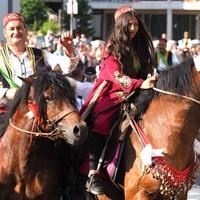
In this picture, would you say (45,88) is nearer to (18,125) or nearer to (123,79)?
(18,125)

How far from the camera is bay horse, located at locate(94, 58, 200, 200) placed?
5.66 metres

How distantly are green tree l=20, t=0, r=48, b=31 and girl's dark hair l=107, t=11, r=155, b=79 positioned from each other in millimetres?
34643

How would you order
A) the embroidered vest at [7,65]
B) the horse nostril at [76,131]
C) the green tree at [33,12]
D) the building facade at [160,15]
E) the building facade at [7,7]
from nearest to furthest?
the horse nostril at [76,131] → the embroidered vest at [7,65] → the building facade at [7,7] → the green tree at [33,12] → the building facade at [160,15]

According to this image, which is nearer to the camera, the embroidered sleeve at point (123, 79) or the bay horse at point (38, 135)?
the bay horse at point (38, 135)

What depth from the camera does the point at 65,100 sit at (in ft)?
18.1

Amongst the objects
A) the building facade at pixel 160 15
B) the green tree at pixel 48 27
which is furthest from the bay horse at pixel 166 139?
the building facade at pixel 160 15

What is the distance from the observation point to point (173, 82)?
18.9 feet

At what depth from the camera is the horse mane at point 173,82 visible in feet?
18.6

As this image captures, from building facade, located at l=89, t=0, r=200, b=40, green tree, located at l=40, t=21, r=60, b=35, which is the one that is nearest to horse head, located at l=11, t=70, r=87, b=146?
green tree, located at l=40, t=21, r=60, b=35

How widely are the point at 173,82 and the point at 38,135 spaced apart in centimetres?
131

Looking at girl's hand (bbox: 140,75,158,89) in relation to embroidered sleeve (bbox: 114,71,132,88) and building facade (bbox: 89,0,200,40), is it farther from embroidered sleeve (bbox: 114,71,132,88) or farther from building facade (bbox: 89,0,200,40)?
building facade (bbox: 89,0,200,40)

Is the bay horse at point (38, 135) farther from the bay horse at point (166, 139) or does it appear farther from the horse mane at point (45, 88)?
the bay horse at point (166, 139)

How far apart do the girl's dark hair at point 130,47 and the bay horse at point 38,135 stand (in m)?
0.77

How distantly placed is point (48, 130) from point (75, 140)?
342 mm
